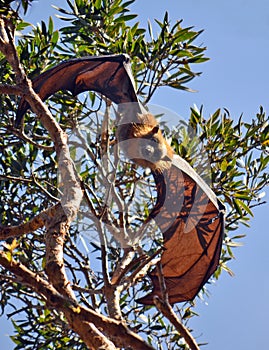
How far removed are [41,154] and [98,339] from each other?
101 inches

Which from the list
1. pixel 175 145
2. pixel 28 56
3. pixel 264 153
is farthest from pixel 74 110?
pixel 264 153

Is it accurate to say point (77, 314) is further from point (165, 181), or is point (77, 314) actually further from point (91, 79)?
point (91, 79)

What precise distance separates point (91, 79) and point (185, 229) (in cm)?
98

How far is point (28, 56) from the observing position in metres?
4.16

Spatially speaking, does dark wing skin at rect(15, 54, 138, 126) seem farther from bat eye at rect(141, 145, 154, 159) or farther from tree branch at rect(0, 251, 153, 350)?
tree branch at rect(0, 251, 153, 350)

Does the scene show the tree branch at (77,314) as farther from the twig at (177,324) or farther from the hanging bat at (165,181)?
the hanging bat at (165,181)

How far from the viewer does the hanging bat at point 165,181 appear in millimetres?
3236

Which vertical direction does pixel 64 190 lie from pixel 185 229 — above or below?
below

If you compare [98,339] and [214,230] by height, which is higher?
[214,230]

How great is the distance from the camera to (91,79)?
3.73 meters

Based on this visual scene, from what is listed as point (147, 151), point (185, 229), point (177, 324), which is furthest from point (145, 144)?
point (177, 324)

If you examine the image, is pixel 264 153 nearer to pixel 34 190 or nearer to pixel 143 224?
pixel 143 224

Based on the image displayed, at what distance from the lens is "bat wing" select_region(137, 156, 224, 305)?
129 inches

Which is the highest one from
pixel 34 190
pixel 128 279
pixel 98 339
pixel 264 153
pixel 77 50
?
pixel 77 50
